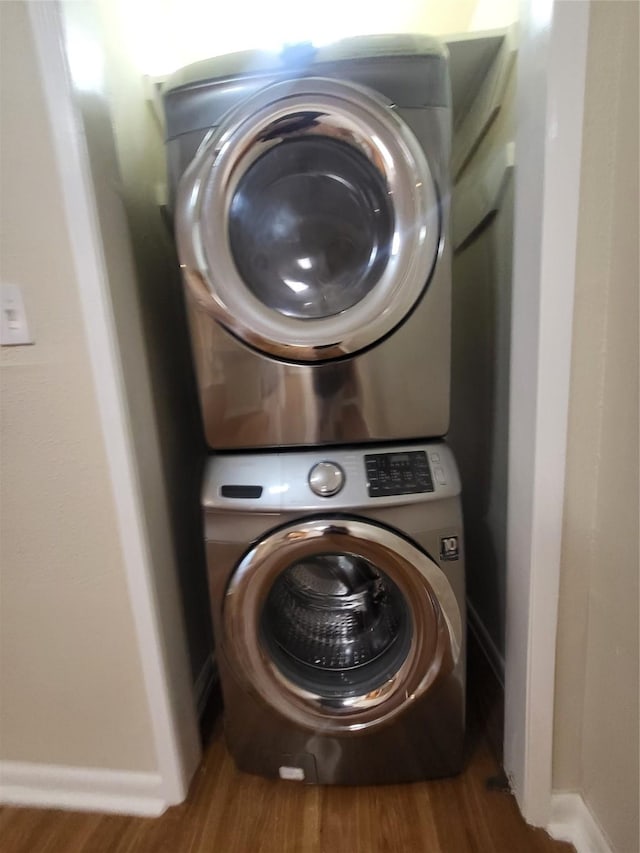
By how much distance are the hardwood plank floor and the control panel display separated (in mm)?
714

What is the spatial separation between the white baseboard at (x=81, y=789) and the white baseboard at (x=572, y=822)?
84 cm

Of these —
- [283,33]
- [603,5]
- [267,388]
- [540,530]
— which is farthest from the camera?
[283,33]

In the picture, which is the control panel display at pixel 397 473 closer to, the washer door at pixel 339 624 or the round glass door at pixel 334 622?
the washer door at pixel 339 624

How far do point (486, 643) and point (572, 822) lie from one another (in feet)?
1.63

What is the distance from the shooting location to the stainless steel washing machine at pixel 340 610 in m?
0.99

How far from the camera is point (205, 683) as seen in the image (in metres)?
1.41

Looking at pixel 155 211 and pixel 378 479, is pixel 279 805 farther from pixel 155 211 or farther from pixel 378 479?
pixel 155 211

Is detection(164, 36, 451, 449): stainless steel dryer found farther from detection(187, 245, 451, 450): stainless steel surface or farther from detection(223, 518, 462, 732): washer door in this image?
detection(223, 518, 462, 732): washer door

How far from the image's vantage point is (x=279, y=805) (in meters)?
1.14

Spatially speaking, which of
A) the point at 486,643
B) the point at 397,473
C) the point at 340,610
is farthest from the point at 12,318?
the point at 486,643

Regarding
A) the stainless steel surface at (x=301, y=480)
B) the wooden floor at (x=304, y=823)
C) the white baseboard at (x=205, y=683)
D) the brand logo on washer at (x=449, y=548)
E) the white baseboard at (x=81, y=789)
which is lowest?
the wooden floor at (x=304, y=823)

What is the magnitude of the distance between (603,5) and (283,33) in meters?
1.05

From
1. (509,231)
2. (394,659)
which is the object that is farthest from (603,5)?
(394,659)

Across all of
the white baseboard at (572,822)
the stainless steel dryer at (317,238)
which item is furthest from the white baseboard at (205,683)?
the white baseboard at (572,822)
